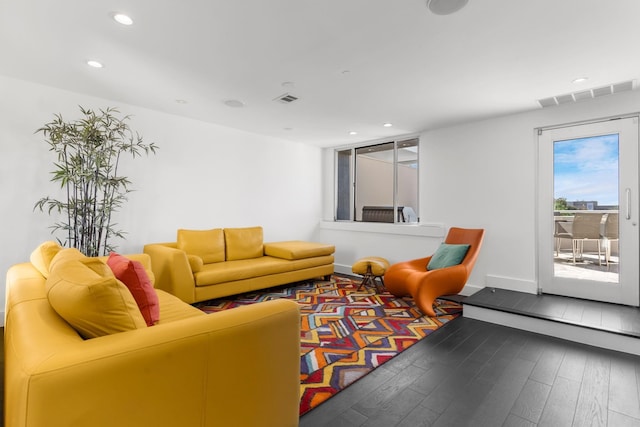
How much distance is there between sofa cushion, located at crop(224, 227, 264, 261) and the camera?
448 cm

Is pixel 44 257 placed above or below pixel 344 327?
above

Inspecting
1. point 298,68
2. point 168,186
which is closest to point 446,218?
point 298,68

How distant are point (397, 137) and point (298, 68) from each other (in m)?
2.97

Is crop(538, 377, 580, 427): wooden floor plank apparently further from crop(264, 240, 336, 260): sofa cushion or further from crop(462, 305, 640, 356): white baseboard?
crop(264, 240, 336, 260): sofa cushion

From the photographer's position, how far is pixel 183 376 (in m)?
1.17

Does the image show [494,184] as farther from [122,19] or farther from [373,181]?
[122,19]

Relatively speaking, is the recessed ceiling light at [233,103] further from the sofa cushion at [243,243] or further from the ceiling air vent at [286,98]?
the sofa cushion at [243,243]

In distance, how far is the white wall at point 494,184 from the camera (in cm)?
387

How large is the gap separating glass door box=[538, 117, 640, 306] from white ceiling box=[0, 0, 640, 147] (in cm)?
70

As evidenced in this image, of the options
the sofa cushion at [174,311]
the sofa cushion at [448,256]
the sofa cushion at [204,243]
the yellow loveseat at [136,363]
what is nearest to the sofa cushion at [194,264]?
the sofa cushion at [204,243]

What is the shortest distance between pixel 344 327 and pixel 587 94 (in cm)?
361

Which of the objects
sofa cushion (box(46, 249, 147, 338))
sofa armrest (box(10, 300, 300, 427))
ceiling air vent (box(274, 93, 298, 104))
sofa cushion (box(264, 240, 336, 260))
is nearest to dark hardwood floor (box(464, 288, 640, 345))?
sofa cushion (box(264, 240, 336, 260))

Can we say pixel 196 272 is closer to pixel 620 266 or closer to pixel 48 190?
pixel 48 190

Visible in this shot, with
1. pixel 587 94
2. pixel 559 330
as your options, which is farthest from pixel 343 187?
pixel 559 330
